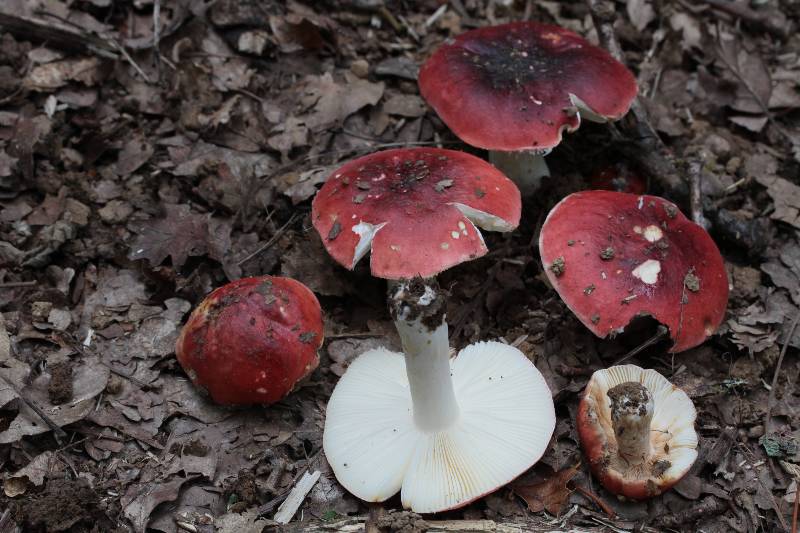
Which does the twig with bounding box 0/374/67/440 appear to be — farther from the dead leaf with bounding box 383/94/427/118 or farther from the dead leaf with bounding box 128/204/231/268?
the dead leaf with bounding box 383/94/427/118

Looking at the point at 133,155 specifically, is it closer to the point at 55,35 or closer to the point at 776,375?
the point at 55,35

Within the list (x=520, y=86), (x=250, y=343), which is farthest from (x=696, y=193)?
(x=250, y=343)

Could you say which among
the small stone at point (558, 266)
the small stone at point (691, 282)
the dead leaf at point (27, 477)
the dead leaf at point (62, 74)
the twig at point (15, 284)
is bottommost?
the dead leaf at point (27, 477)

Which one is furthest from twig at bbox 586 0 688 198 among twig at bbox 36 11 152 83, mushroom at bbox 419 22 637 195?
twig at bbox 36 11 152 83

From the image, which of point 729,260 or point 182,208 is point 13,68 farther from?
point 729,260

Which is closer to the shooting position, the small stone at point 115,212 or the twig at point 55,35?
the small stone at point 115,212

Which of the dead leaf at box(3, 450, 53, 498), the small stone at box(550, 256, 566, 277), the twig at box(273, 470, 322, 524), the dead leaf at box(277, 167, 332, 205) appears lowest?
the twig at box(273, 470, 322, 524)

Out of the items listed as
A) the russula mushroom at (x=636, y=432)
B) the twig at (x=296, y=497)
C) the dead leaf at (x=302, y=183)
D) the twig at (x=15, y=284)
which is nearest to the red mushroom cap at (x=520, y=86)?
the dead leaf at (x=302, y=183)

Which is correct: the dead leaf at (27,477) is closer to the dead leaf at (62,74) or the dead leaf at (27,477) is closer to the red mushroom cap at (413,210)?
the red mushroom cap at (413,210)
